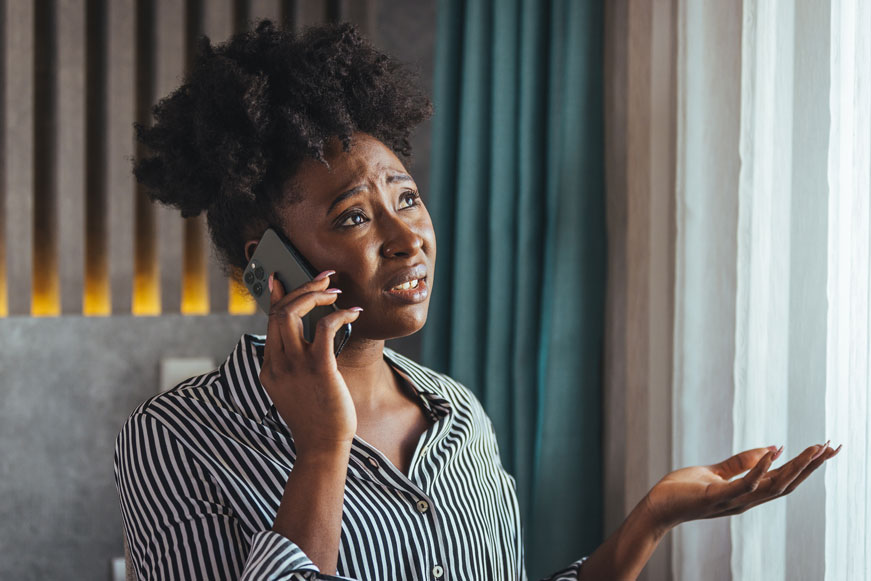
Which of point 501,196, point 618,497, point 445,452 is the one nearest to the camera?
point 445,452

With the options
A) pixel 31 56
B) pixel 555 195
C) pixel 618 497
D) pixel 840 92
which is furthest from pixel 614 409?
pixel 31 56

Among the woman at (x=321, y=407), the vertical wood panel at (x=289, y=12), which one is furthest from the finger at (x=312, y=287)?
the vertical wood panel at (x=289, y=12)

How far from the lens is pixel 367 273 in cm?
100

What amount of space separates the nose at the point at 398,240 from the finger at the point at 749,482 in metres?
0.47

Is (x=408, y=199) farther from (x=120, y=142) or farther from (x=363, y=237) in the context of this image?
(x=120, y=142)

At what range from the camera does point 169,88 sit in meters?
2.08

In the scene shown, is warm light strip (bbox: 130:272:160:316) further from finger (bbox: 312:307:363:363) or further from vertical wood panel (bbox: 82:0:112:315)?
finger (bbox: 312:307:363:363)

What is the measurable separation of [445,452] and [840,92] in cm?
75

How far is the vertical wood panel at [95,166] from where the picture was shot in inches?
80.8

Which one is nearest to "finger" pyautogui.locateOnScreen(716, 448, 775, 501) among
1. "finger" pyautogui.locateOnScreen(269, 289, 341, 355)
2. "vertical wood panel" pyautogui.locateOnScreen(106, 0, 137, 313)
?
"finger" pyautogui.locateOnScreen(269, 289, 341, 355)

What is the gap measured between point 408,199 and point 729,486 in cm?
54

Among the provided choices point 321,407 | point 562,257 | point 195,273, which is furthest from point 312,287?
point 195,273

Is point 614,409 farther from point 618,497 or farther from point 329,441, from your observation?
point 329,441

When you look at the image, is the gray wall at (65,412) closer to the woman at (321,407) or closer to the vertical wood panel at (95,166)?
the vertical wood panel at (95,166)
